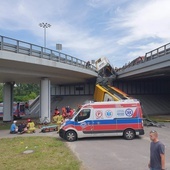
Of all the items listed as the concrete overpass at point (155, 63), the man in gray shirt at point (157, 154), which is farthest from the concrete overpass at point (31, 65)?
the man in gray shirt at point (157, 154)

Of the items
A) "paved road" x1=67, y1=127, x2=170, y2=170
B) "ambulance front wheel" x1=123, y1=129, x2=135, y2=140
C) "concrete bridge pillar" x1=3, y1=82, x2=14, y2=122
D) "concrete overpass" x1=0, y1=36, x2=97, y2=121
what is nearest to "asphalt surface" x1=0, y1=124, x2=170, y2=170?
"paved road" x1=67, y1=127, x2=170, y2=170

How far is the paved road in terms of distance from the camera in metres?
9.09

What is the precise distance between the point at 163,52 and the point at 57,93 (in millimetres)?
26474

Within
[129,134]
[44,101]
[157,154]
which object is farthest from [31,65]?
[157,154]

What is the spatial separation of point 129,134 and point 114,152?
12.3ft

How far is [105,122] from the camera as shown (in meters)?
15.0

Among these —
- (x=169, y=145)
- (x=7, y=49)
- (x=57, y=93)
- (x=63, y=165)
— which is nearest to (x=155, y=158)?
(x=63, y=165)

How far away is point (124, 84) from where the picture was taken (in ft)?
140

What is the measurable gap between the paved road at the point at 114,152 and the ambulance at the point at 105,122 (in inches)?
16.8

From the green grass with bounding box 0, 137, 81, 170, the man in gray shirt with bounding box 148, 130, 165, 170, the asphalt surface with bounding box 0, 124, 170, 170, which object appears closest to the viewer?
the man in gray shirt with bounding box 148, 130, 165, 170

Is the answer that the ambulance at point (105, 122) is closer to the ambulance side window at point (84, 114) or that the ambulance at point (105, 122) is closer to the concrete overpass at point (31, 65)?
the ambulance side window at point (84, 114)

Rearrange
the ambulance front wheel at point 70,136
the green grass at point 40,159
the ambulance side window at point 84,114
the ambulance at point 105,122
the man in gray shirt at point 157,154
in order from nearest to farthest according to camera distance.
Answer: the man in gray shirt at point 157,154
the green grass at point 40,159
the ambulance front wheel at point 70,136
the ambulance at point 105,122
the ambulance side window at point 84,114

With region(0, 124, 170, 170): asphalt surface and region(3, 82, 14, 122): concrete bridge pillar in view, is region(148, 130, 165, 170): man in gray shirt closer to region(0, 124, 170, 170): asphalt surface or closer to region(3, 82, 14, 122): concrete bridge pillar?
region(0, 124, 170, 170): asphalt surface

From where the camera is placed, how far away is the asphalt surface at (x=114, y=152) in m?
9.07
